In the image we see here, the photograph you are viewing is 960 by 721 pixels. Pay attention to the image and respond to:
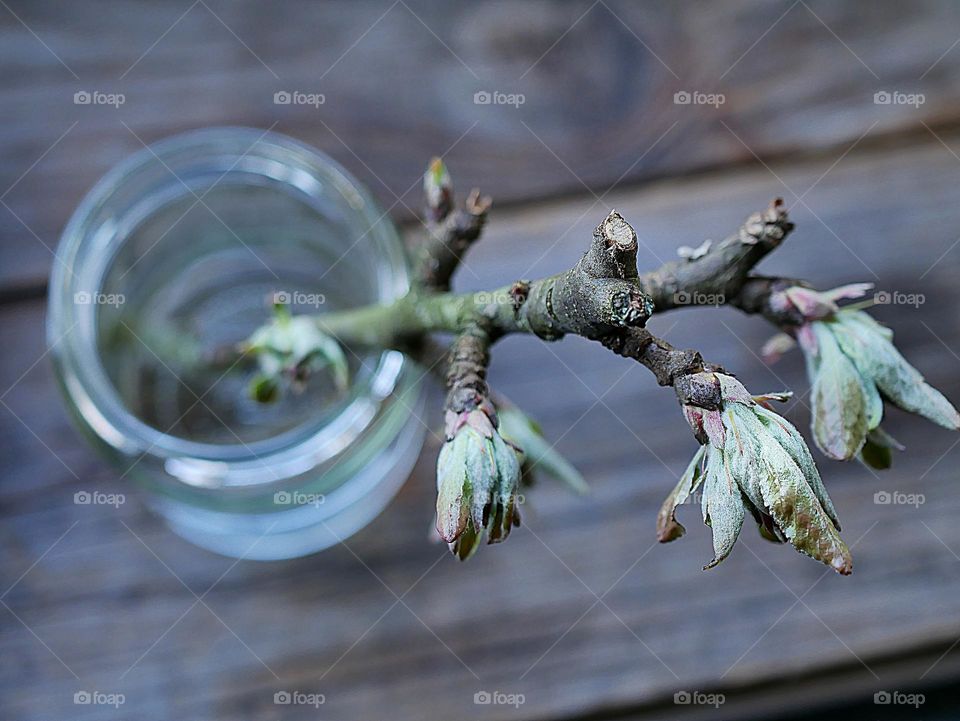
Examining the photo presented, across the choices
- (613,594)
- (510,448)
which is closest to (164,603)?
(613,594)

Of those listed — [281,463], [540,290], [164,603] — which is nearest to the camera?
[540,290]

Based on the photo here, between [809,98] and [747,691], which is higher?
[809,98]

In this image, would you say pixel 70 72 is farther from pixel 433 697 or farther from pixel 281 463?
pixel 433 697

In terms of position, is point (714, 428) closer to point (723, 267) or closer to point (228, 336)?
point (723, 267)

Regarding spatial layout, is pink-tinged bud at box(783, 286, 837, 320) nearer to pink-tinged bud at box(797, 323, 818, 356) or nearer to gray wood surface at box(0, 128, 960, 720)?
pink-tinged bud at box(797, 323, 818, 356)

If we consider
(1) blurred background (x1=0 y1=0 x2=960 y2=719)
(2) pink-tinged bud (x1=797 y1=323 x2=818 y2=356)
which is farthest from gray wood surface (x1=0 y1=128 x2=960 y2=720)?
(2) pink-tinged bud (x1=797 y1=323 x2=818 y2=356)

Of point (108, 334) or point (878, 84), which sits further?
point (878, 84)

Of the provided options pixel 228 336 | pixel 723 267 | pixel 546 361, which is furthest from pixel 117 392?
pixel 723 267

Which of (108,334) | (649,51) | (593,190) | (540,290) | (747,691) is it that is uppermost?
(649,51)
